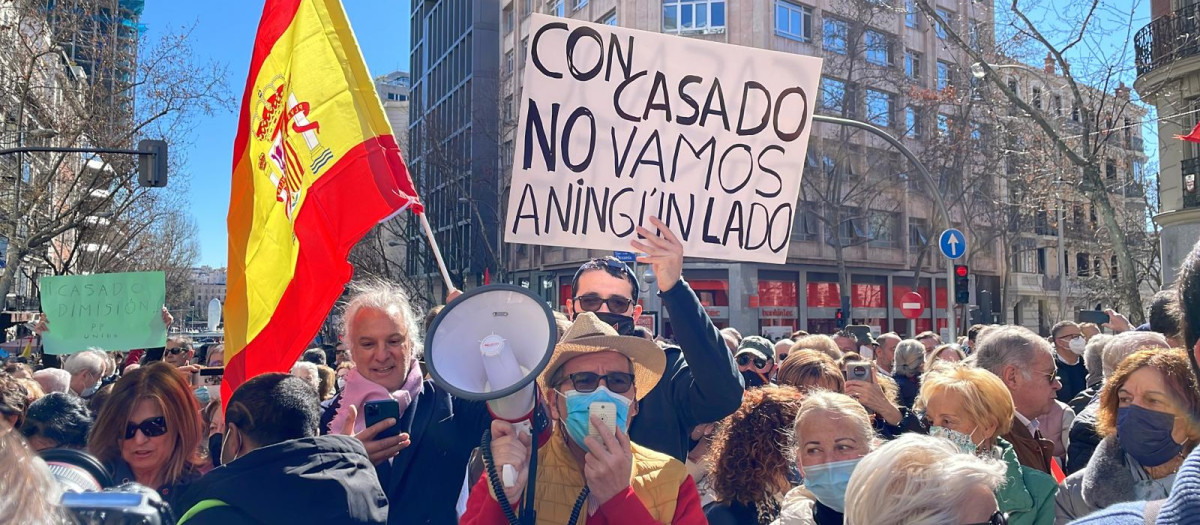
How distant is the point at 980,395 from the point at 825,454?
85 cm

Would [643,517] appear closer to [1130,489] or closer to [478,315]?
[478,315]

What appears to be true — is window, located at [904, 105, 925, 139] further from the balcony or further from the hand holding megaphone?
the hand holding megaphone

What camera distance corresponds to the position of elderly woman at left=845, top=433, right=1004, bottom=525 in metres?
1.93

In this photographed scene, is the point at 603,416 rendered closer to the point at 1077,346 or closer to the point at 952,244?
the point at 1077,346

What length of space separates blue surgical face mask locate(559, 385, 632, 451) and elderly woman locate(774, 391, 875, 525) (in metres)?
0.59

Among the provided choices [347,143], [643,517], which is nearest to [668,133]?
[347,143]

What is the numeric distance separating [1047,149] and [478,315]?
14.9m

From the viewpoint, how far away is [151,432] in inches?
120

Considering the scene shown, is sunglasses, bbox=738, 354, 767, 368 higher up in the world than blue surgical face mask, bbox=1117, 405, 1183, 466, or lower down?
higher up

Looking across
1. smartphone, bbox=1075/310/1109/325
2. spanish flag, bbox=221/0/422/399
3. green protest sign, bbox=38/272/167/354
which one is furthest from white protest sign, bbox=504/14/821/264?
smartphone, bbox=1075/310/1109/325

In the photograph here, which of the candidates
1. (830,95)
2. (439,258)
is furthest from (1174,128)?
(439,258)

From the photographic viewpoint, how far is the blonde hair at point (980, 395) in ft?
10.1

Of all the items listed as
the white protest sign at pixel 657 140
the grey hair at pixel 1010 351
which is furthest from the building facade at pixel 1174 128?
the white protest sign at pixel 657 140

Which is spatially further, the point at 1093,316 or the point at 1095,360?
the point at 1093,316
